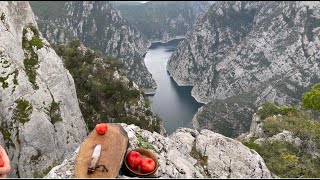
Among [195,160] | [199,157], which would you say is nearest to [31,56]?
[199,157]

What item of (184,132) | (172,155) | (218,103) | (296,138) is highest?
(172,155)

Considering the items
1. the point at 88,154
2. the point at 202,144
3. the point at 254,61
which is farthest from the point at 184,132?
the point at 254,61

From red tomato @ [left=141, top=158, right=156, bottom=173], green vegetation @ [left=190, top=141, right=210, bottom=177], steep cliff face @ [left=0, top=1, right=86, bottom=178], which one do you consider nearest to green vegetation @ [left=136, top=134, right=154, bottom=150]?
red tomato @ [left=141, top=158, right=156, bottom=173]

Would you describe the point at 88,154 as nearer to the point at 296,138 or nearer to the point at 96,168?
the point at 96,168

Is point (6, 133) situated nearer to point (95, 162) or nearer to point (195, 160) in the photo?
point (195, 160)

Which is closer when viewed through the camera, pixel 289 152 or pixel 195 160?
pixel 195 160

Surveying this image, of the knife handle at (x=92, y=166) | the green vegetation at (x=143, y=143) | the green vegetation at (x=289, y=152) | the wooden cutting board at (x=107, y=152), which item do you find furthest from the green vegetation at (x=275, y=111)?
the knife handle at (x=92, y=166)

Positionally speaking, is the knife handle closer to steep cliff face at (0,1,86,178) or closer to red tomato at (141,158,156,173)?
red tomato at (141,158,156,173)

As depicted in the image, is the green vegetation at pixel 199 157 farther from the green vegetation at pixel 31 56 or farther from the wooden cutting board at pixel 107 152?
the green vegetation at pixel 31 56
